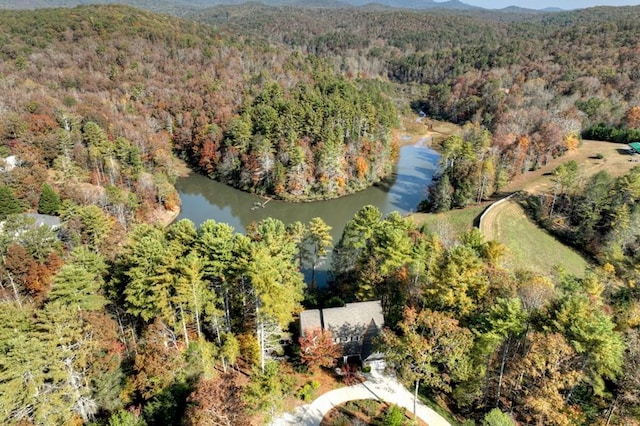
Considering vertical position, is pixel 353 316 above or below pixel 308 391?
above

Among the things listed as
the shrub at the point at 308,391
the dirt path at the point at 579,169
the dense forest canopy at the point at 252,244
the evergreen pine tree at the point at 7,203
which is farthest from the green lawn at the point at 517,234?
the evergreen pine tree at the point at 7,203

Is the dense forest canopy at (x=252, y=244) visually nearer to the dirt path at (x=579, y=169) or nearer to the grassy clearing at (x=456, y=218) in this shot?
the grassy clearing at (x=456, y=218)

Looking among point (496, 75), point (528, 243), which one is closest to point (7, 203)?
point (528, 243)

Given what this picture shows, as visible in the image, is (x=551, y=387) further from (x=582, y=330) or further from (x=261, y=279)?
(x=261, y=279)

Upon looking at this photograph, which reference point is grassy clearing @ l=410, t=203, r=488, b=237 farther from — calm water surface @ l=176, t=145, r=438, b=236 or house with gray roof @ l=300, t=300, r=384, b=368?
house with gray roof @ l=300, t=300, r=384, b=368

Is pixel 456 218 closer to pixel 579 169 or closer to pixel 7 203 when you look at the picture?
pixel 579 169
